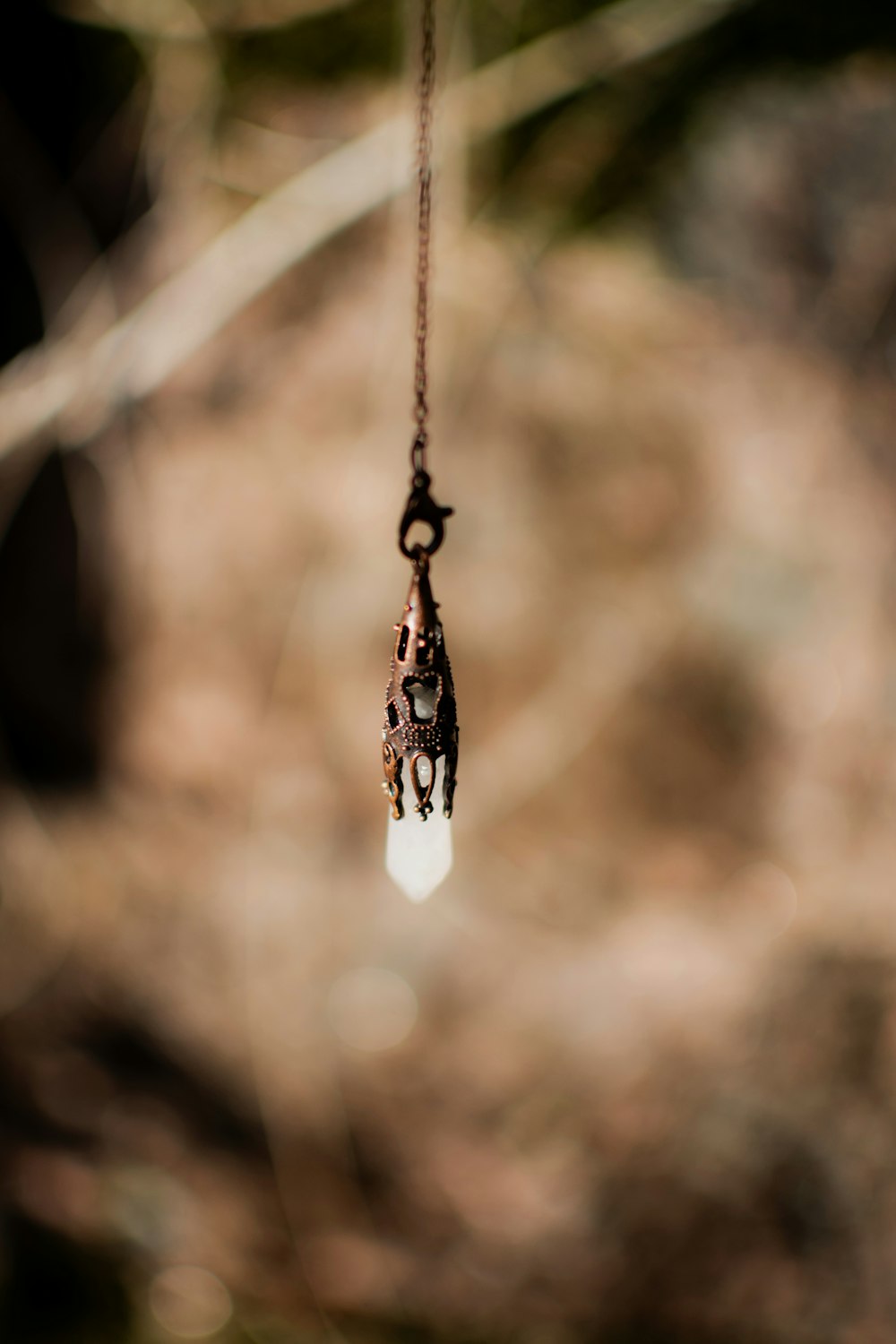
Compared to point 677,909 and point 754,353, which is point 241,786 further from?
point 754,353

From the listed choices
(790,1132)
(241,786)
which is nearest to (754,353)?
(241,786)

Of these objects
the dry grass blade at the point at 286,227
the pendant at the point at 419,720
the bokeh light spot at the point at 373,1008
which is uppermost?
the dry grass blade at the point at 286,227

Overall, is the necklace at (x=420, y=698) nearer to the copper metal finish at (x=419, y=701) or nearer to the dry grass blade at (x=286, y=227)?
the copper metal finish at (x=419, y=701)

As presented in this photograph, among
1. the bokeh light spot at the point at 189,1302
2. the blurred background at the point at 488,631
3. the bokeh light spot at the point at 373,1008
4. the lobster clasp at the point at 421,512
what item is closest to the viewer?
the lobster clasp at the point at 421,512

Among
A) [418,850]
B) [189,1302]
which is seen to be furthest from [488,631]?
[189,1302]

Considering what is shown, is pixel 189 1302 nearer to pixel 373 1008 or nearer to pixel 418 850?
pixel 373 1008

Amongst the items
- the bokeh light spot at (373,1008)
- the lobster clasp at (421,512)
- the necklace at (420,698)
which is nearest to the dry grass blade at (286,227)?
the necklace at (420,698)

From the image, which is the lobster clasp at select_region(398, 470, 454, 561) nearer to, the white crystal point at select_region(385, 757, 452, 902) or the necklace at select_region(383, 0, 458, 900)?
the necklace at select_region(383, 0, 458, 900)
